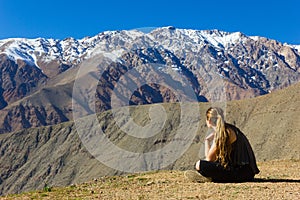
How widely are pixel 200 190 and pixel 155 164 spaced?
17991 centimetres

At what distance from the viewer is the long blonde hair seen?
13.9m

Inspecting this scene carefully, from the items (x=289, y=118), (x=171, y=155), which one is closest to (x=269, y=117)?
(x=289, y=118)

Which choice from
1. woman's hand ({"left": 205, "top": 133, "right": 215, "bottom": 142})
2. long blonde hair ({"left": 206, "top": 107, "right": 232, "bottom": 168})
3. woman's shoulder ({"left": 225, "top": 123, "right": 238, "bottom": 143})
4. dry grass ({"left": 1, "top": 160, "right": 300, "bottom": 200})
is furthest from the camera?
woman's hand ({"left": 205, "top": 133, "right": 215, "bottom": 142})

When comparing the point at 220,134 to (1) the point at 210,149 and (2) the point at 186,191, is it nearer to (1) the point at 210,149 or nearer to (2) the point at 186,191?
(1) the point at 210,149

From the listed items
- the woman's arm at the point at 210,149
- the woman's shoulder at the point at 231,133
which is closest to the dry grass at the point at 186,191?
the woman's arm at the point at 210,149

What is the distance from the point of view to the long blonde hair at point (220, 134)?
13.9 meters

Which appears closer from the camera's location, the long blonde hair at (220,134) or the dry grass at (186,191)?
the dry grass at (186,191)

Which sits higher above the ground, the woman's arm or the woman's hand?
the woman's hand

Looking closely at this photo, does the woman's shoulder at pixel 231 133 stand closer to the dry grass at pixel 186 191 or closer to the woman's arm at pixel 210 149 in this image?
the woman's arm at pixel 210 149

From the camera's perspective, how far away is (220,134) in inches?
549

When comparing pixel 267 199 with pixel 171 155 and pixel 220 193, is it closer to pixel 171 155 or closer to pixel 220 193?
pixel 220 193

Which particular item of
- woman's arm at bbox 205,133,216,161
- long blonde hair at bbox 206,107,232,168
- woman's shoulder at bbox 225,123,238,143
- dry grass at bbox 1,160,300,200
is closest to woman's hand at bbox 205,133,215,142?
woman's arm at bbox 205,133,216,161

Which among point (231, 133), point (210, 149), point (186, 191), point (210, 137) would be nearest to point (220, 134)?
point (231, 133)

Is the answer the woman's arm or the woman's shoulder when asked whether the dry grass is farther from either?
the woman's shoulder
